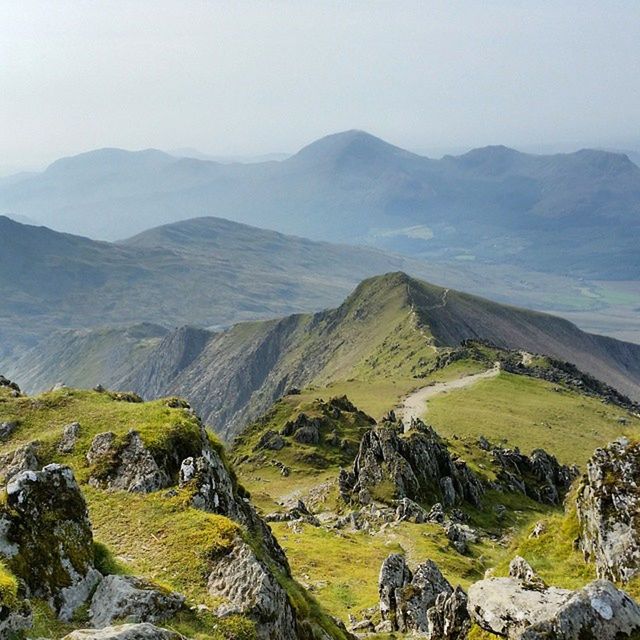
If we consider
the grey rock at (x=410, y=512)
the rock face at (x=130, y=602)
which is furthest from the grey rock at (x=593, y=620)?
the grey rock at (x=410, y=512)

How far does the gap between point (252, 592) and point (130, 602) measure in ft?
13.4

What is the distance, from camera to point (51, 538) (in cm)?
2008

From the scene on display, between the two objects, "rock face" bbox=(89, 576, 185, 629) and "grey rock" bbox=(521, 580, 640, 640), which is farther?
"rock face" bbox=(89, 576, 185, 629)

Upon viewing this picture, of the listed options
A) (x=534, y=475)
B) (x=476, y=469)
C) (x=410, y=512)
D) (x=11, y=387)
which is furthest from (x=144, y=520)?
(x=534, y=475)

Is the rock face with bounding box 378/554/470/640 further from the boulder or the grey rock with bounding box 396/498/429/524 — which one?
the grey rock with bounding box 396/498/429/524

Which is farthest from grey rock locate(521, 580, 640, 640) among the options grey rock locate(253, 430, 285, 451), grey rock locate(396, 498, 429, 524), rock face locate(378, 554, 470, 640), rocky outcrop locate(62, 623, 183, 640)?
grey rock locate(253, 430, 285, 451)

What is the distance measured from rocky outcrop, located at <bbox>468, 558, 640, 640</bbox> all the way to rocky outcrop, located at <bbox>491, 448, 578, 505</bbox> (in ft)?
291

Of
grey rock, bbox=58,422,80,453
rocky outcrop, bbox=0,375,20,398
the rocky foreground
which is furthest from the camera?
rocky outcrop, bbox=0,375,20,398

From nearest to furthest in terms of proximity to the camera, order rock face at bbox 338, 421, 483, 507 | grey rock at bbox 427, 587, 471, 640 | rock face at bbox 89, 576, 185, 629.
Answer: rock face at bbox 89, 576, 185, 629
grey rock at bbox 427, 587, 471, 640
rock face at bbox 338, 421, 483, 507

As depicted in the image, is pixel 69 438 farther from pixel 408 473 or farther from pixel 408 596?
pixel 408 473

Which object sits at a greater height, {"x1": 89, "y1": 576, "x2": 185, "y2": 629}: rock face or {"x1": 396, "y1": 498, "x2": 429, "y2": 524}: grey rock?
{"x1": 89, "y1": 576, "x2": 185, "y2": 629}: rock face

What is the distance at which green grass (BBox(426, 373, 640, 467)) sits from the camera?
13888 centimetres

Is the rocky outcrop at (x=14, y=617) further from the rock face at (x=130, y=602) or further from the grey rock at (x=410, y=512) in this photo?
the grey rock at (x=410, y=512)

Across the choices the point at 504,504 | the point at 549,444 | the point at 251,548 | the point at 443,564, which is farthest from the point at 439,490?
the point at 251,548
